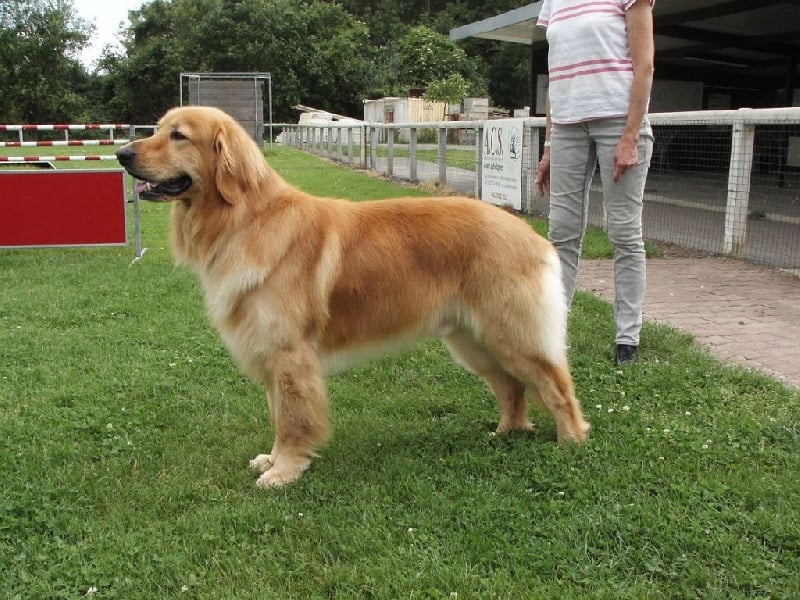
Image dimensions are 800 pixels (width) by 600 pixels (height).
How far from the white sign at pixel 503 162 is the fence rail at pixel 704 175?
14 centimetres

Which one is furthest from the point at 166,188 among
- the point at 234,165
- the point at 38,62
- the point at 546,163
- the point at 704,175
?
the point at 38,62

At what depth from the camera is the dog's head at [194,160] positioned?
325 centimetres

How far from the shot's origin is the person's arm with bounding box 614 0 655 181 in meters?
3.92

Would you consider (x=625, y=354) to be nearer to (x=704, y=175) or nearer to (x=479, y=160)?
(x=704, y=175)

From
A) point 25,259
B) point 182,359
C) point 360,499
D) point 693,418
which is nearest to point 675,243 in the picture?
point 693,418

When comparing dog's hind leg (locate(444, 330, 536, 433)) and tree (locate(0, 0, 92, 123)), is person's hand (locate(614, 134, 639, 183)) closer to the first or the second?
dog's hind leg (locate(444, 330, 536, 433))

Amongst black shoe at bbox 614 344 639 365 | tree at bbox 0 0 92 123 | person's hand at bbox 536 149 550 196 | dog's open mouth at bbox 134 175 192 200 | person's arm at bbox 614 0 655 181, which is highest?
tree at bbox 0 0 92 123

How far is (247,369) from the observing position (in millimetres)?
3383

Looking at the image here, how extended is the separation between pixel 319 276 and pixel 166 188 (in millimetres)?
811

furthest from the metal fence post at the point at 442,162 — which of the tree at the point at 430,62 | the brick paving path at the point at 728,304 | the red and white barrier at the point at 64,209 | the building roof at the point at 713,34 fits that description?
the tree at the point at 430,62

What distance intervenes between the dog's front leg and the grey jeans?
1.93 metres

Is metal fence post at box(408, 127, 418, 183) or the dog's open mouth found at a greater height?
metal fence post at box(408, 127, 418, 183)

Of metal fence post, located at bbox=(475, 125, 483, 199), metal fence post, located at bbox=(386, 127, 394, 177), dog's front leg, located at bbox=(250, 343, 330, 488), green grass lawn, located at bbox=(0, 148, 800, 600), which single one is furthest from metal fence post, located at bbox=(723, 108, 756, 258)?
metal fence post, located at bbox=(386, 127, 394, 177)

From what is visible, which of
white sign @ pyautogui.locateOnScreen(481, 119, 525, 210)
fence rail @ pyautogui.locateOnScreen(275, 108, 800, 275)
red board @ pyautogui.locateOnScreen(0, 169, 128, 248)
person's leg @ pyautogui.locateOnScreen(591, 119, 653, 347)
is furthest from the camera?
white sign @ pyautogui.locateOnScreen(481, 119, 525, 210)
